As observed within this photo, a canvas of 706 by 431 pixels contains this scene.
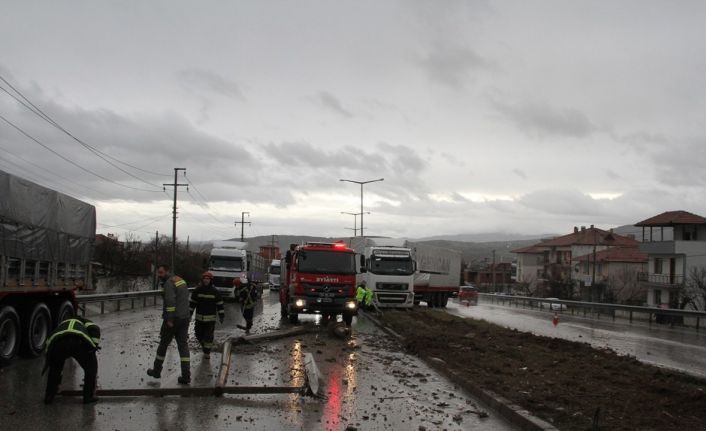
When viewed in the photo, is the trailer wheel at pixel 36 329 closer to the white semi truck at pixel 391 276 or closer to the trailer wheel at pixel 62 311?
the trailer wheel at pixel 62 311

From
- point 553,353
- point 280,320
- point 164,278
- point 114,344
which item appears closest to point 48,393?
point 164,278

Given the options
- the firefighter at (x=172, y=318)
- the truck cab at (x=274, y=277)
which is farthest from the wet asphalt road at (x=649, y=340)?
the truck cab at (x=274, y=277)

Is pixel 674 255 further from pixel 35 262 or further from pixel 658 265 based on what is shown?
pixel 35 262

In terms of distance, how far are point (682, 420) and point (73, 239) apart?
41.4 feet

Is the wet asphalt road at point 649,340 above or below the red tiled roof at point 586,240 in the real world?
below

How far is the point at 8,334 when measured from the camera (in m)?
11.0

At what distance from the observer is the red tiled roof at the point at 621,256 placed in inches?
3498

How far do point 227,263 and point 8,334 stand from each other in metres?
24.3

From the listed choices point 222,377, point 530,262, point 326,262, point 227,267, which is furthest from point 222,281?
point 530,262

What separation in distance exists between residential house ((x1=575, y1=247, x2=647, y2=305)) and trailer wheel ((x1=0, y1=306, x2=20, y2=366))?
70241mm

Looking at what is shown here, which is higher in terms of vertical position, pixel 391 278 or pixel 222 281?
pixel 391 278

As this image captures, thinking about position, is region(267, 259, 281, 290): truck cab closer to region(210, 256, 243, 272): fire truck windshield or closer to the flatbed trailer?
region(210, 256, 243, 272): fire truck windshield

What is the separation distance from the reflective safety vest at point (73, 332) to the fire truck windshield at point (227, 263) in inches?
1067

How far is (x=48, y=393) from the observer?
796 centimetres
